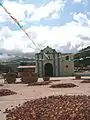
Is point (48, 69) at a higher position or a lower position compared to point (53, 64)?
lower

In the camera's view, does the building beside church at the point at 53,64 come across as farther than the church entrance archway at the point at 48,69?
No

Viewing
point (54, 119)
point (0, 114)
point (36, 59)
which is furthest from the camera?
point (36, 59)

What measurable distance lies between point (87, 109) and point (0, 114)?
3450 millimetres

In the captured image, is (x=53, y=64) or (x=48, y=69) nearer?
(x=53, y=64)

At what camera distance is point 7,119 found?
11148mm

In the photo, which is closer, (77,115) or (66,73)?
(77,115)

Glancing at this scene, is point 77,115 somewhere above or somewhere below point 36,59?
below

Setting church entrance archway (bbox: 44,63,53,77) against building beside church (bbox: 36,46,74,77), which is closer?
building beside church (bbox: 36,46,74,77)

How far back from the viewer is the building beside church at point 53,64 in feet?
289

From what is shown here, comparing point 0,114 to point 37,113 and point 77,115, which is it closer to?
point 37,113

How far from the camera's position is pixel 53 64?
89.3 meters

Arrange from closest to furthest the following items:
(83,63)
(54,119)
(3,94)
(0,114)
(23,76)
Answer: (54,119)
(0,114)
(3,94)
(23,76)
(83,63)

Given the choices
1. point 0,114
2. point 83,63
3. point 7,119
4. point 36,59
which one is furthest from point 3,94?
point 83,63

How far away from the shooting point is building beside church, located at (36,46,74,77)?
289 ft
